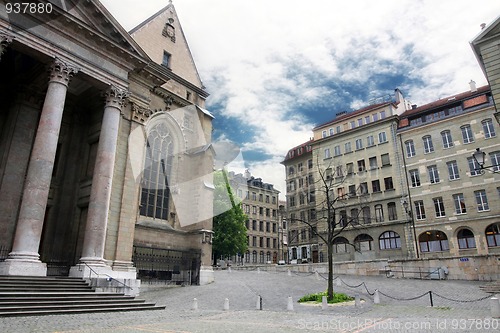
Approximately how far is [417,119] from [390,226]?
47.4 ft

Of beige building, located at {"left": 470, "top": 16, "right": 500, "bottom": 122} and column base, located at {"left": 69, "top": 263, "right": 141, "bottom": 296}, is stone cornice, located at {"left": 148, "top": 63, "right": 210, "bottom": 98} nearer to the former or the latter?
column base, located at {"left": 69, "top": 263, "right": 141, "bottom": 296}

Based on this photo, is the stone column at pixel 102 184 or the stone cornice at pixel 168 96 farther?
the stone cornice at pixel 168 96

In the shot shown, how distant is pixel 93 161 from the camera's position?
68.0 ft

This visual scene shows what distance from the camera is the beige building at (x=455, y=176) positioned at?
3631 cm

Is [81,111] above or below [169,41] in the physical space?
below

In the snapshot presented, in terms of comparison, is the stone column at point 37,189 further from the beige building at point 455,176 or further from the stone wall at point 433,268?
the beige building at point 455,176

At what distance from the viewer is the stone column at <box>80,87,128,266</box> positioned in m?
16.9

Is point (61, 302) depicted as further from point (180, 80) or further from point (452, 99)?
point (452, 99)

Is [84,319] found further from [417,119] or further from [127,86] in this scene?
[417,119]

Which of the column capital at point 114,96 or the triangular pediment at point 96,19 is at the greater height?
the triangular pediment at point 96,19

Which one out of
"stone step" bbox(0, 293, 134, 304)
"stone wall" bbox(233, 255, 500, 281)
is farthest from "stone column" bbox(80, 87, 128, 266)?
"stone wall" bbox(233, 255, 500, 281)

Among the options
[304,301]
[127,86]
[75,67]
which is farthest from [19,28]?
[304,301]

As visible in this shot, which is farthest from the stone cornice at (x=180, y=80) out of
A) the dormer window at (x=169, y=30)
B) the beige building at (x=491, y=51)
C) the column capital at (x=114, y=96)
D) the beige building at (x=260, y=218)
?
the beige building at (x=260, y=218)

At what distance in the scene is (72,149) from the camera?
21.7 m
